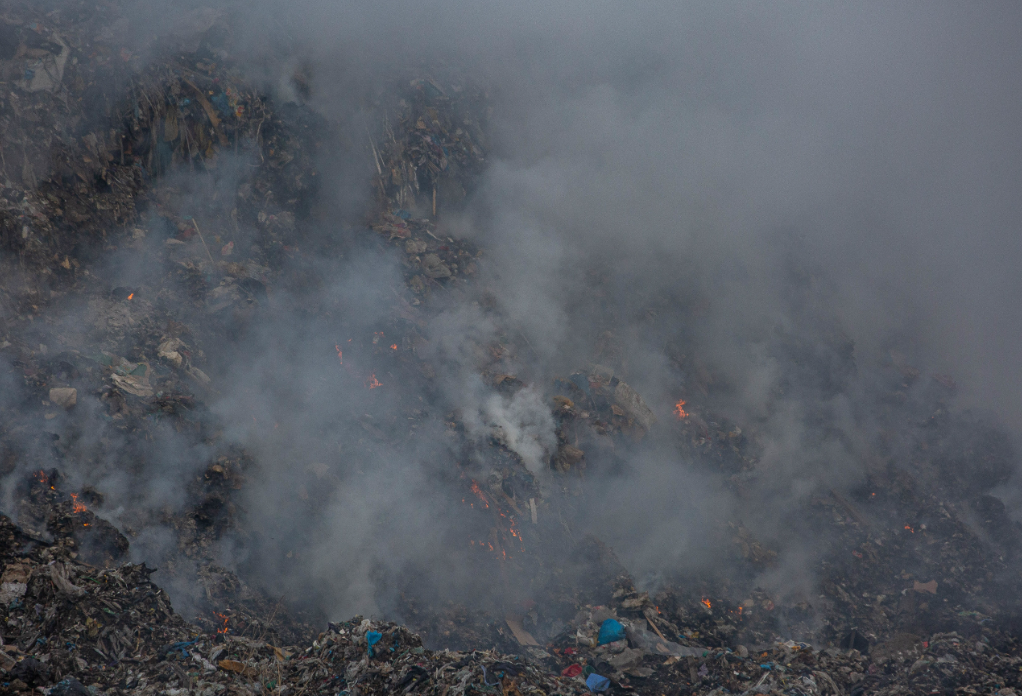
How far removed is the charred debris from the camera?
8.90 m

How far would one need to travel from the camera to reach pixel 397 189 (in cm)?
1800

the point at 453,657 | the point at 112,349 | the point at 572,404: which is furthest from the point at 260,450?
the point at 572,404

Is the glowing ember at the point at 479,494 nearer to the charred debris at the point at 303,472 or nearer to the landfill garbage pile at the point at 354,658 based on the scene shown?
the charred debris at the point at 303,472

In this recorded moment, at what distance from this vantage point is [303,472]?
13234 mm

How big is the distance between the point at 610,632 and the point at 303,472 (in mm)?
8132

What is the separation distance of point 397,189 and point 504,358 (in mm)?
6737

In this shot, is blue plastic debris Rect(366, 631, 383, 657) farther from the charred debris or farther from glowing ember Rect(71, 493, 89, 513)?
glowing ember Rect(71, 493, 89, 513)

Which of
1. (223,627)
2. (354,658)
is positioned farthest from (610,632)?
(223,627)

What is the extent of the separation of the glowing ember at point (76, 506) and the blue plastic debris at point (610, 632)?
10722mm

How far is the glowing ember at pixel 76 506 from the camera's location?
9859 millimetres

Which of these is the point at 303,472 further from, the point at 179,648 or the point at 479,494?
the point at 179,648

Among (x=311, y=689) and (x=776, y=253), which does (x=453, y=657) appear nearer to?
(x=311, y=689)

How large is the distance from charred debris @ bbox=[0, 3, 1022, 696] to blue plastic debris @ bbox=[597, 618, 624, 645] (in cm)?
6

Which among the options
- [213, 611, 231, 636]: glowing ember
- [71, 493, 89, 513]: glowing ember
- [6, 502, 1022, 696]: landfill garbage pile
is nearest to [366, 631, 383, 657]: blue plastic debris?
[6, 502, 1022, 696]: landfill garbage pile
